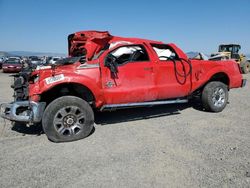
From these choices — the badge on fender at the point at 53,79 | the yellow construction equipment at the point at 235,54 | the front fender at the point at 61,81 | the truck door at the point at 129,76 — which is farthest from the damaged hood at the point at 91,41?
the yellow construction equipment at the point at 235,54

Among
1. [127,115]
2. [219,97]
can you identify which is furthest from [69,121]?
[219,97]

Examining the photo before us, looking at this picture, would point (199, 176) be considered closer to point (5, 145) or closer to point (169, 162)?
point (169, 162)

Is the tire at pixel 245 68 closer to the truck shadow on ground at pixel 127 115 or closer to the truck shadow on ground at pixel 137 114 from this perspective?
the truck shadow on ground at pixel 127 115

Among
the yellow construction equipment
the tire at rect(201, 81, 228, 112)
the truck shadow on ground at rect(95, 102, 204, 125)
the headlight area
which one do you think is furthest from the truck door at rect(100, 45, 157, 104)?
the yellow construction equipment

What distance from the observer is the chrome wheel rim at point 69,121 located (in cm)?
477

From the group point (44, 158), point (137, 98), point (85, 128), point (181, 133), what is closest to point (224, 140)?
point (181, 133)

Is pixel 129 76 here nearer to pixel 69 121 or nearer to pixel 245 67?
pixel 69 121

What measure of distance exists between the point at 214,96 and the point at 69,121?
4.10m

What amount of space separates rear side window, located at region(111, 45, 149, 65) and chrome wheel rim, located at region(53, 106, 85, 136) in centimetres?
165

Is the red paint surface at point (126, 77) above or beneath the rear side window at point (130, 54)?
A: beneath

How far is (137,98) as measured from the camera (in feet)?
18.6

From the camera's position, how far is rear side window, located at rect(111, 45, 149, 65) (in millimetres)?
5867

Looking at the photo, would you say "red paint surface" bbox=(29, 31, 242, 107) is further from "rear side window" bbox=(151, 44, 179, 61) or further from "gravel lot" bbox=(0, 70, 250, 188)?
"gravel lot" bbox=(0, 70, 250, 188)

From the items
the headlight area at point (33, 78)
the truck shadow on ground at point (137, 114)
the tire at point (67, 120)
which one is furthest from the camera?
the truck shadow on ground at point (137, 114)
